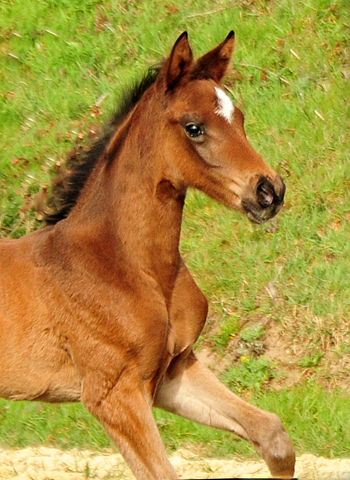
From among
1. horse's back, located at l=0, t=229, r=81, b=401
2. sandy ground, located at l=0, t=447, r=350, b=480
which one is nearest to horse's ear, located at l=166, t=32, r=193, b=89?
horse's back, located at l=0, t=229, r=81, b=401

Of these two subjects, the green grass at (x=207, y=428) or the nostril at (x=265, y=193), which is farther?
the green grass at (x=207, y=428)

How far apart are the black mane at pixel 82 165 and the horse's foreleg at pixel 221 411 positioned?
1097 mm

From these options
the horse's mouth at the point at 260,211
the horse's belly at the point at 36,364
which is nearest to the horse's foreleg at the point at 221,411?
the horse's belly at the point at 36,364

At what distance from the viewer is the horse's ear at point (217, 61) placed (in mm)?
5031

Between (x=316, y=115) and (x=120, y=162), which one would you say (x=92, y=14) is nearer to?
(x=316, y=115)

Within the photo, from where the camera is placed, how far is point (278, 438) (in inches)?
200

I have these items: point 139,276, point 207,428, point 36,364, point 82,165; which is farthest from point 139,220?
point 207,428

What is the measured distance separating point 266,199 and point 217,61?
37.2 inches

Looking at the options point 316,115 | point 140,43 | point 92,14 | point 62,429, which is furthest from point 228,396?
point 92,14

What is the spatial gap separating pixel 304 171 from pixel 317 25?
194 centimetres

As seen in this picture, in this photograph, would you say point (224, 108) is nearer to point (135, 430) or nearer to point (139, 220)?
point (139, 220)

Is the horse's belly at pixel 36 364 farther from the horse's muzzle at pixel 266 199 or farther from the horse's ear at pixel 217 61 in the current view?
the horse's ear at pixel 217 61

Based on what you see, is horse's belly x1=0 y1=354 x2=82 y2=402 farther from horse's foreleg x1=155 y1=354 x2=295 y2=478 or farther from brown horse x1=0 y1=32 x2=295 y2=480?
horse's foreleg x1=155 y1=354 x2=295 y2=478

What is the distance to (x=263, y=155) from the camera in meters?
8.86
